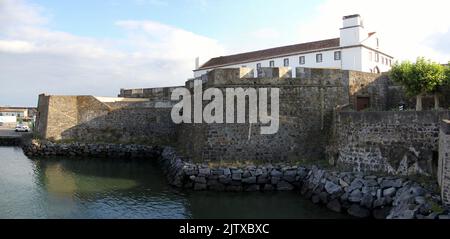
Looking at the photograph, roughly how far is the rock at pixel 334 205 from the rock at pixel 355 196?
0.44m

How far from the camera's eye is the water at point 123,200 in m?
14.5

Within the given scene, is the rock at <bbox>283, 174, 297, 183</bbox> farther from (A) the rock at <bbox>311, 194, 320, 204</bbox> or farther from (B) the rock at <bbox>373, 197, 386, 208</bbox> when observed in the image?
(B) the rock at <bbox>373, 197, 386, 208</bbox>

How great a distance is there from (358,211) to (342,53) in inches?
1210

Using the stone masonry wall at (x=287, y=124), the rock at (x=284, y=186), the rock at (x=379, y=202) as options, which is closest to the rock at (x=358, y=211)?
the rock at (x=379, y=202)

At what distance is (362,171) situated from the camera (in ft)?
52.3

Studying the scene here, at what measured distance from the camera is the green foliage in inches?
745

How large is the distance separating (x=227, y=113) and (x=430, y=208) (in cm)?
968

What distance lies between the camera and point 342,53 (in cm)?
4247

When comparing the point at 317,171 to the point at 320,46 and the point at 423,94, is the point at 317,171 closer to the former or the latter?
the point at 423,94

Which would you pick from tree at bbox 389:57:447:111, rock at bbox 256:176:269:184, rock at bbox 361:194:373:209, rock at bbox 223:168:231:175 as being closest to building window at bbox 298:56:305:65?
tree at bbox 389:57:447:111

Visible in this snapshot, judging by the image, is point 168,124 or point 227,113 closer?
point 227,113

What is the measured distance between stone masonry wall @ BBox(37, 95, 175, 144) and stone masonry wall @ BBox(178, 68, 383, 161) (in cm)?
1120

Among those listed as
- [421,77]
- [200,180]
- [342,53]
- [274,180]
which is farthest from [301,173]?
[342,53]
